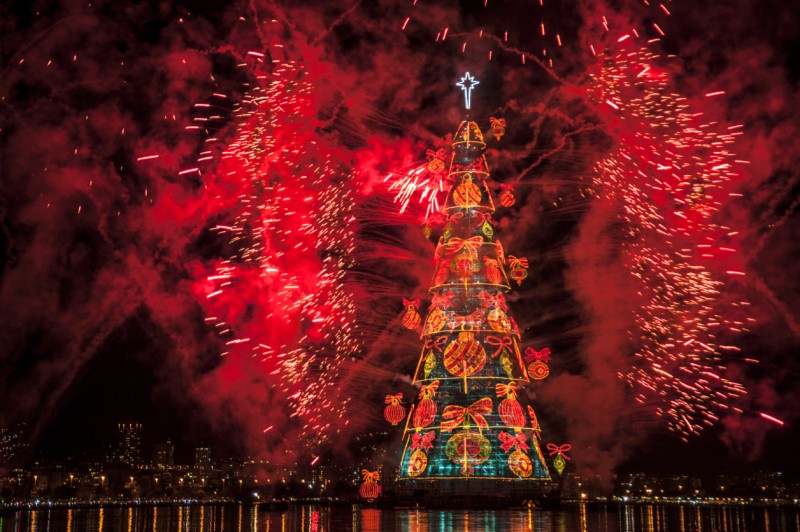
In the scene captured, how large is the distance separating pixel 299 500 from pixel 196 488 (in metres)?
42.2

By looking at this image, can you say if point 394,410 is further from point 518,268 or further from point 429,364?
point 518,268

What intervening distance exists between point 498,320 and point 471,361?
9.95 ft

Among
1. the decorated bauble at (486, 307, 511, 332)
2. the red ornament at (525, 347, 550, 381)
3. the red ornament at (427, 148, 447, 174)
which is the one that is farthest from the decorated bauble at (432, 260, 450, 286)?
the red ornament at (427, 148, 447, 174)

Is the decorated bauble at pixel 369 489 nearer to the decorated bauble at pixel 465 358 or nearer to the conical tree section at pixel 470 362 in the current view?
the conical tree section at pixel 470 362

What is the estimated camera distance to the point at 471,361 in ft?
202

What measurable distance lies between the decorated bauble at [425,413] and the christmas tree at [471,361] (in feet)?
0.20

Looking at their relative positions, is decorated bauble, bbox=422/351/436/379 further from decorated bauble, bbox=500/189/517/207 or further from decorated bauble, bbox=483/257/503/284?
decorated bauble, bbox=500/189/517/207

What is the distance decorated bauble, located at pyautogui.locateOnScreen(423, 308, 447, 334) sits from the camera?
62000 mm

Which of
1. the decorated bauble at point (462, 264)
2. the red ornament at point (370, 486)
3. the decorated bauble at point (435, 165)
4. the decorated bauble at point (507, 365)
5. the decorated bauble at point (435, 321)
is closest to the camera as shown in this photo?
the decorated bauble at point (435, 165)

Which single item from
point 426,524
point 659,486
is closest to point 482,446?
point 426,524

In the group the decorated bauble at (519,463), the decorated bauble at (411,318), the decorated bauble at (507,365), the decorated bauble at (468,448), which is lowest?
the decorated bauble at (519,463)

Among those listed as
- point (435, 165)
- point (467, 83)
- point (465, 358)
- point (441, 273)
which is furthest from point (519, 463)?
point (467, 83)

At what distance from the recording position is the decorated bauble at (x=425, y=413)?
60.6 m

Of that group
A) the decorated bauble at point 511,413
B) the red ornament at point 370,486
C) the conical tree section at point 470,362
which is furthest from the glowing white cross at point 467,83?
the red ornament at point 370,486
